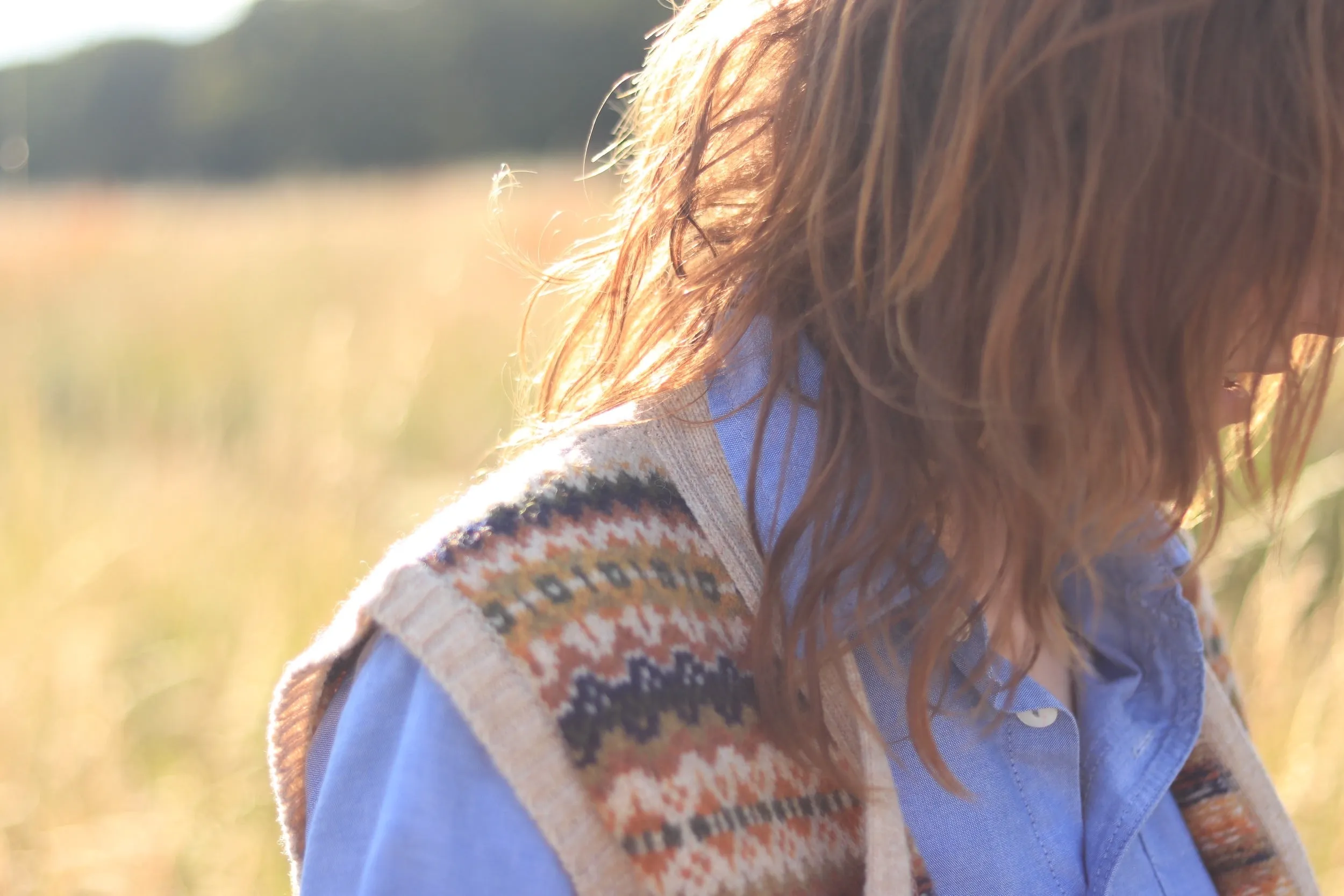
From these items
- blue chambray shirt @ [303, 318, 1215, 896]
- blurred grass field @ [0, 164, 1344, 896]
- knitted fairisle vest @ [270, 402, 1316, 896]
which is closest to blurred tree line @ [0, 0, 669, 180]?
blurred grass field @ [0, 164, 1344, 896]

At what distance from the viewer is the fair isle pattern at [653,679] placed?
0.81 m

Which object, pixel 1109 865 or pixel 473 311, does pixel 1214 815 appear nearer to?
pixel 1109 865

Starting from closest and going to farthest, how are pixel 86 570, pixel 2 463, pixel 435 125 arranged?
pixel 86 570 < pixel 2 463 < pixel 435 125

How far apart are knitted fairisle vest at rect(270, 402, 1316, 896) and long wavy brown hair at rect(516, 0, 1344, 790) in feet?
0.16

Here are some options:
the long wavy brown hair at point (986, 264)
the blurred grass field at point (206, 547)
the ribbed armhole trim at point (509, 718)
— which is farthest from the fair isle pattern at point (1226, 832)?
the blurred grass field at point (206, 547)

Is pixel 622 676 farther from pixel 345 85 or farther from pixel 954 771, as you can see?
pixel 345 85

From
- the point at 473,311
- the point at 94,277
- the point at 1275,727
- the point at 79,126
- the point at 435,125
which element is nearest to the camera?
the point at 1275,727

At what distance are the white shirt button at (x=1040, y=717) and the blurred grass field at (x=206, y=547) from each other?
89 cm

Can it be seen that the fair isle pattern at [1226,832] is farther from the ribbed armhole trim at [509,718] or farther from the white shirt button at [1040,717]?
the ribbed armhole trim at [509,718]

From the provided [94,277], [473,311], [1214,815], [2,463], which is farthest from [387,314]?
[1214,815]

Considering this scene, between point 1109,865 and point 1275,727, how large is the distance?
1.67m

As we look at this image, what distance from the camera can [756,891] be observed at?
84cm

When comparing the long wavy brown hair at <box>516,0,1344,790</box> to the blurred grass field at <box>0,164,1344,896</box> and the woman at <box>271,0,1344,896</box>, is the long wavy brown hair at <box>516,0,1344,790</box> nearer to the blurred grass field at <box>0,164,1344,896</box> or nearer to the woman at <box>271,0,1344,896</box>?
the woman at <box>271,0,1344,896</box>

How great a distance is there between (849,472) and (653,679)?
25cm
